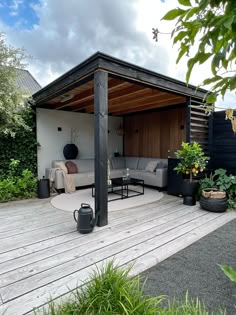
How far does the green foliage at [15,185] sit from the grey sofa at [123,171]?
68 cm

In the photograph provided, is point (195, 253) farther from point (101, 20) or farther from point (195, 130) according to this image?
point (101, 20)

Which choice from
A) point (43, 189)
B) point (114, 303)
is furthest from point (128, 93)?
point (114, 303)

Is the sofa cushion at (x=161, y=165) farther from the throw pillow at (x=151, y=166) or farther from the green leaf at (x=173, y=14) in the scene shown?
the green leaf at (x=173, y=14)

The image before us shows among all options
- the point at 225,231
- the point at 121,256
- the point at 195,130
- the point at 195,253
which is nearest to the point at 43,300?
the point at 121,256

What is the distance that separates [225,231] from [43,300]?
275 cm

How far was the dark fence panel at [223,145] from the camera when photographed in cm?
507

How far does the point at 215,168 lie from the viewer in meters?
5.43

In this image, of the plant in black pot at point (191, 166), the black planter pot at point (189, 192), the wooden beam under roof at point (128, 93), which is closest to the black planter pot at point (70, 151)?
the wooden beam under roof at point (128, 93)

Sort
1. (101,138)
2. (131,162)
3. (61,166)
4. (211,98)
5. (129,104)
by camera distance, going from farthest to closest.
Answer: (131,162) → (129,104) → (61,166) → (101,138) → (211,98)

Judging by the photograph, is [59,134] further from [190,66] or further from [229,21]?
[229,21]

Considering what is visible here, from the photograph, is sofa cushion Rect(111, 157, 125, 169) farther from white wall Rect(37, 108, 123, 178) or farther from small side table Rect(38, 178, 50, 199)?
small side table Rect(38, 178, 50, 199)

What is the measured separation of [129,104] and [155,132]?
1.58 meters

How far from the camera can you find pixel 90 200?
17.2 ft

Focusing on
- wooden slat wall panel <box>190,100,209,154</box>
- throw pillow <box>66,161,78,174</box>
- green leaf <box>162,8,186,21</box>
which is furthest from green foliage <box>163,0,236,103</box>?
throw pillow <box>66,161,78,174</box>
